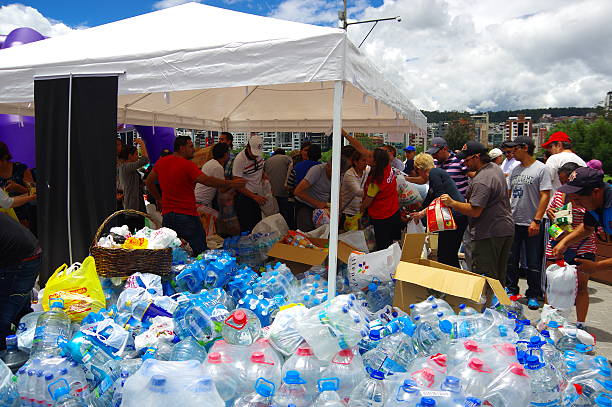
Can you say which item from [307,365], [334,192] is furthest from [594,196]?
[307,365]

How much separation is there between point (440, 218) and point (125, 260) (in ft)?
9.13

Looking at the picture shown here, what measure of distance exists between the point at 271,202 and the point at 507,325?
376 centimetres

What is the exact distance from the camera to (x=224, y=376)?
7.64 feet

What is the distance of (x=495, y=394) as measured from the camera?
7.01 feet

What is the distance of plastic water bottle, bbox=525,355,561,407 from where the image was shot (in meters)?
2.18

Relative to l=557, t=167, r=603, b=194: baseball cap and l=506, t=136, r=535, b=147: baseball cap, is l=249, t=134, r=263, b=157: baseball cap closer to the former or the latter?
l=506, t=136, r=535, b=147: baseball cap

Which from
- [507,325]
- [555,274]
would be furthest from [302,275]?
[555,274]

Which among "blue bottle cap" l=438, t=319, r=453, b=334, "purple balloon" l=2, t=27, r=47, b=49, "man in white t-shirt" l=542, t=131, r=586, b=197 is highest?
"purple balloon" l=2, t=27, r=47, b=49

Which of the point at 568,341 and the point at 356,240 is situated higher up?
the point at 356,240

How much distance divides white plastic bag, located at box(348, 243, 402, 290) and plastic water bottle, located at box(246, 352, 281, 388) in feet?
5.11

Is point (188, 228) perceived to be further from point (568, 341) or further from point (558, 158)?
point (558, 158)

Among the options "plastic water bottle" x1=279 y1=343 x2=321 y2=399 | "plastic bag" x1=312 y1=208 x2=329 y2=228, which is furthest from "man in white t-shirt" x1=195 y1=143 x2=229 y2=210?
"plastic water bottle" x1=279 y1=343 x2=321 y2=399

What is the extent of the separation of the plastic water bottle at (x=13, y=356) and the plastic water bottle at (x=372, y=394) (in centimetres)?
208

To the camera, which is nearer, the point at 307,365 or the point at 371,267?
the point at 307,365
